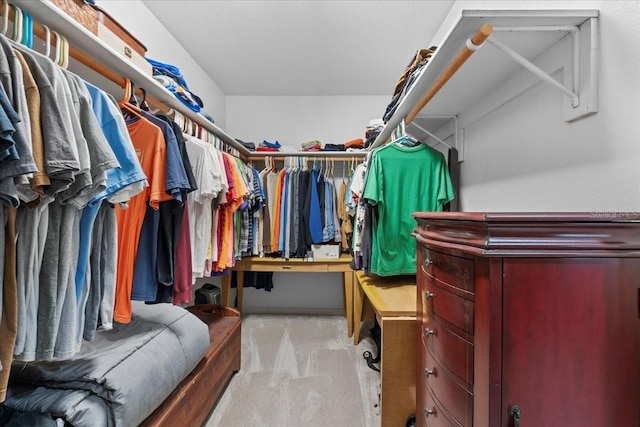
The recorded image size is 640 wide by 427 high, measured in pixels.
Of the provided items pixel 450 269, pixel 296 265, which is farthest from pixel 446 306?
pixel 296 265

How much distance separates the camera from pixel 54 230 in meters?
0.72

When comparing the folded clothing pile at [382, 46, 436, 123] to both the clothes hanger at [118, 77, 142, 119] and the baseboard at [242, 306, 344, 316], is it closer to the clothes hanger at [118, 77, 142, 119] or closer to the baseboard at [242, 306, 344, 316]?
the clothes hanger at [118, 77, 142, 119]

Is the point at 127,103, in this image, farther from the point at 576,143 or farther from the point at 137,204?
the point at 576,143

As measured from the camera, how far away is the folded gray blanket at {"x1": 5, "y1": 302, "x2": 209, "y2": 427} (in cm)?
84

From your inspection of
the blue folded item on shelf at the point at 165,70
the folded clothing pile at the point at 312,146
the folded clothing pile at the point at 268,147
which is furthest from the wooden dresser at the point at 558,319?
the folded clothing pile at the point at 268,147

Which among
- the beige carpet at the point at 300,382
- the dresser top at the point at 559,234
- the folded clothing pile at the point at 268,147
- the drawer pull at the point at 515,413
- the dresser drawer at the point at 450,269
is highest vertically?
the folded clothing pile at the point at 268,147

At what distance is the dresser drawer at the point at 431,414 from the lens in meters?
0.78

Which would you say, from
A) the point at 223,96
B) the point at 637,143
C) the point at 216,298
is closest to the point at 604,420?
the point at 637,143

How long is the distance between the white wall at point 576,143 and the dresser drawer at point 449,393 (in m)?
0.63

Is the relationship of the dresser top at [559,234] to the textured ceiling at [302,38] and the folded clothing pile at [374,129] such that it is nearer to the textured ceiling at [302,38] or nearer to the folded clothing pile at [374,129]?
the textured ceiling at [302,38]

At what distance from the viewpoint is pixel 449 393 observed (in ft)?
2.49

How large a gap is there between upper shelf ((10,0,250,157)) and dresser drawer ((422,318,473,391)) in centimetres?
140

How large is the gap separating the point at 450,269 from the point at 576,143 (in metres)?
0.61

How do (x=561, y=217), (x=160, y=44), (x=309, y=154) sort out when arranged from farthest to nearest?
1. (x=309, y=154)
2. (x=160, y=44)
3. (x=561, y=217)
